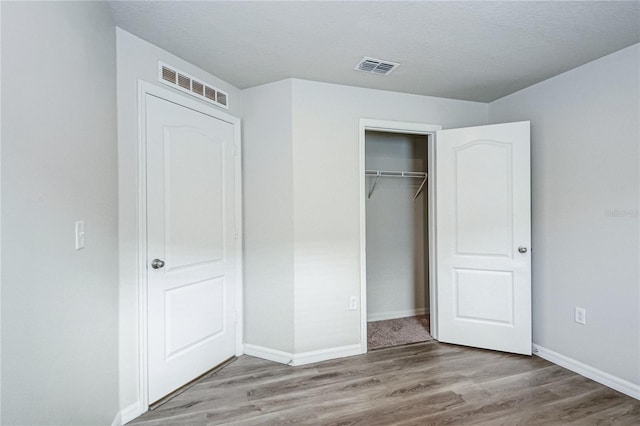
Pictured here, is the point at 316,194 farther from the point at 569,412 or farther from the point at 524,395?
the point at 569,412

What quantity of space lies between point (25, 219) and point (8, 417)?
23.8 inches

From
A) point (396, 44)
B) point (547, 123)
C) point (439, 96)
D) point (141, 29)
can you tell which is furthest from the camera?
point (439, 96)

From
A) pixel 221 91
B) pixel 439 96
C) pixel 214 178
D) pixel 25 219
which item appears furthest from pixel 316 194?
pixel 25 219

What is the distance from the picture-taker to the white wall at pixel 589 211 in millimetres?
2217

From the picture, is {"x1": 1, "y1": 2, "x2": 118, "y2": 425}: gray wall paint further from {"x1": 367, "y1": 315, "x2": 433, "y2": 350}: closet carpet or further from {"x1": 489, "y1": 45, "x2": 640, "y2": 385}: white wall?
{"x1": 489, "y1": 45, "x2": 640, "y2": 385}: white wall

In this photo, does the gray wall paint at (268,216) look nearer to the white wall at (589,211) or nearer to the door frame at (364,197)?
the door frame at (364,197)

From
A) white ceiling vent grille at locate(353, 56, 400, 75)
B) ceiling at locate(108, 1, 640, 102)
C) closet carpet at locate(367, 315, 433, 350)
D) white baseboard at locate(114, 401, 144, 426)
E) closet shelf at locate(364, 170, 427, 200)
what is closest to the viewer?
ceiling at locate(108, 1, 640, 102)

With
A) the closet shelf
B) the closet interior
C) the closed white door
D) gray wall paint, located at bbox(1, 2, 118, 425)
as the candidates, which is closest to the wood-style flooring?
the closed white door

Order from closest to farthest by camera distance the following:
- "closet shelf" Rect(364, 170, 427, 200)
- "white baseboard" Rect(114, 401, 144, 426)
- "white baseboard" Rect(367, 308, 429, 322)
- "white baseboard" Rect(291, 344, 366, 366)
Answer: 1. "white baseboard" Rect(114, 401, 144, 426)
2. "white baseboard" Rect(291, 344, 366, 366)
3. "closet shelf" Rect(364, 170, 427, 200)
4. "white baseboard" Rect(367, 308, 429, 322)

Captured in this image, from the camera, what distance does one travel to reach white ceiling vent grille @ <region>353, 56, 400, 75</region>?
→ 93.9 inches

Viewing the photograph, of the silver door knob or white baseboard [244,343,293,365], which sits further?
white baseboard [244,343,293,365]

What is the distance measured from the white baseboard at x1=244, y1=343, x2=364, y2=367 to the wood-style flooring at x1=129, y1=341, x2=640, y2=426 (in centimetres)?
6

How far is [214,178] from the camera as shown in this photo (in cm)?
258

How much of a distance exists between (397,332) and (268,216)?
1.82 m
